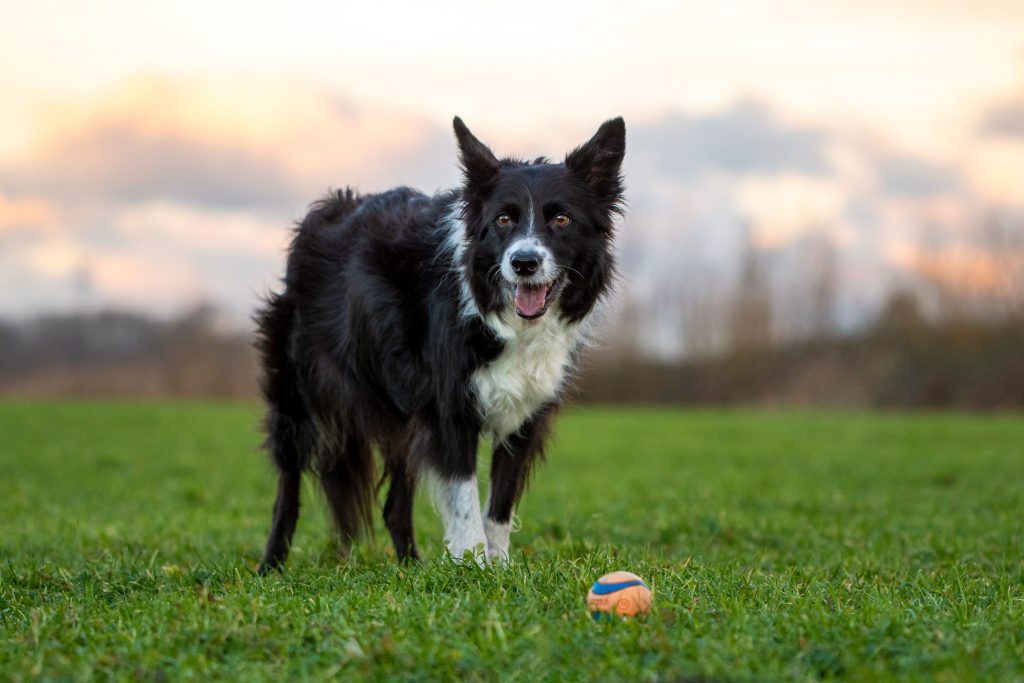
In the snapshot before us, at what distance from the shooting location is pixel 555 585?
182 inches

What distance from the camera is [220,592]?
5.16 meters

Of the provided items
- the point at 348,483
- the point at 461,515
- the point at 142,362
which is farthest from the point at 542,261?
the point at 142,362

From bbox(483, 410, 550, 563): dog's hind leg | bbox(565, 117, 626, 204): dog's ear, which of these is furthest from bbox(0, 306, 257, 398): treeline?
bbox(565, 117, 626, 204): dog's ear

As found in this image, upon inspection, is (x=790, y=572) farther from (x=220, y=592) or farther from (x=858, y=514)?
(x=858, y=514)

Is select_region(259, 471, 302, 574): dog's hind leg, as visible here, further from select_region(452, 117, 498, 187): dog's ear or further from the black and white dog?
select_region(452, 117, 498, 187): dog's ear

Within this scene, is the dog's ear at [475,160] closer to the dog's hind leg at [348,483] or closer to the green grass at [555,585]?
the green grass at [555,585]

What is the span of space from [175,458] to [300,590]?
464 inches

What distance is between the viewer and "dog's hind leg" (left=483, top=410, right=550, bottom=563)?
5.98 meters

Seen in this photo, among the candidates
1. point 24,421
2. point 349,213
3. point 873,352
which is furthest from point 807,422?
point 349,213

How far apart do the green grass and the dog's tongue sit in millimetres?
1272

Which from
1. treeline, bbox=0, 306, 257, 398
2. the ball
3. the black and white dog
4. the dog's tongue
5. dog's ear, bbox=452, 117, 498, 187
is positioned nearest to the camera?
the ball

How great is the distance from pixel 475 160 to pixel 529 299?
2.97ft

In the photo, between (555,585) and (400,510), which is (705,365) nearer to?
(400,510)

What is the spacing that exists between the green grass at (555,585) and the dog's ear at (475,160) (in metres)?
1.77
